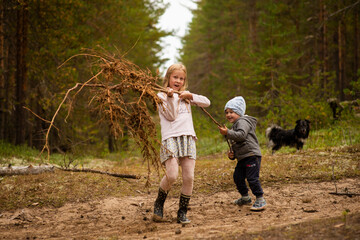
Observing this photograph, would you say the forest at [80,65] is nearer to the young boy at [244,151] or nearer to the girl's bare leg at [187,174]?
the young boy at [244,151]

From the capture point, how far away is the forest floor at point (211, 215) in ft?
11.0

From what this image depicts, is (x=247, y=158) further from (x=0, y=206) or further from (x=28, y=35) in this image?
(x=28, y=35)

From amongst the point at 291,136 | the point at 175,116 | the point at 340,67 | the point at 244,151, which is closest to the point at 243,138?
the point at 244,151

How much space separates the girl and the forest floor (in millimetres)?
413

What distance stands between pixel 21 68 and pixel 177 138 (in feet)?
31.6

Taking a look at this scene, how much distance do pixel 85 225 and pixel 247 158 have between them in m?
2.71

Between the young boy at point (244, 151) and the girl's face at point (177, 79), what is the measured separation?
0.92m

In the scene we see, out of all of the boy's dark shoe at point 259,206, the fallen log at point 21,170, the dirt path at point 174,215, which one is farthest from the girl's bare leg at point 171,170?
the fallen log at point 21,170

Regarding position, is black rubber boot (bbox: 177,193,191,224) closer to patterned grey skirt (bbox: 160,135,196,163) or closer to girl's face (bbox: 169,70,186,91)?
patterned grey skirt (bbox: 160,135,196,163)

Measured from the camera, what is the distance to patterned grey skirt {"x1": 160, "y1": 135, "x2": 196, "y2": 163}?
13.8 feet

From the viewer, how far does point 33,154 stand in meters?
10.2

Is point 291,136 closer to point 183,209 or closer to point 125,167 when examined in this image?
point 125,167

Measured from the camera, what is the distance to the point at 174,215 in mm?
4898

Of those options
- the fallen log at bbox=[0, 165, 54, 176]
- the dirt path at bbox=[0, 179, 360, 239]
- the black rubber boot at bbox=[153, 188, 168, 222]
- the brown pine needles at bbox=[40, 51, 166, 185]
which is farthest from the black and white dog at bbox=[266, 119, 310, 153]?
the fallen log at bbox=[0, 165, 54, 176]
